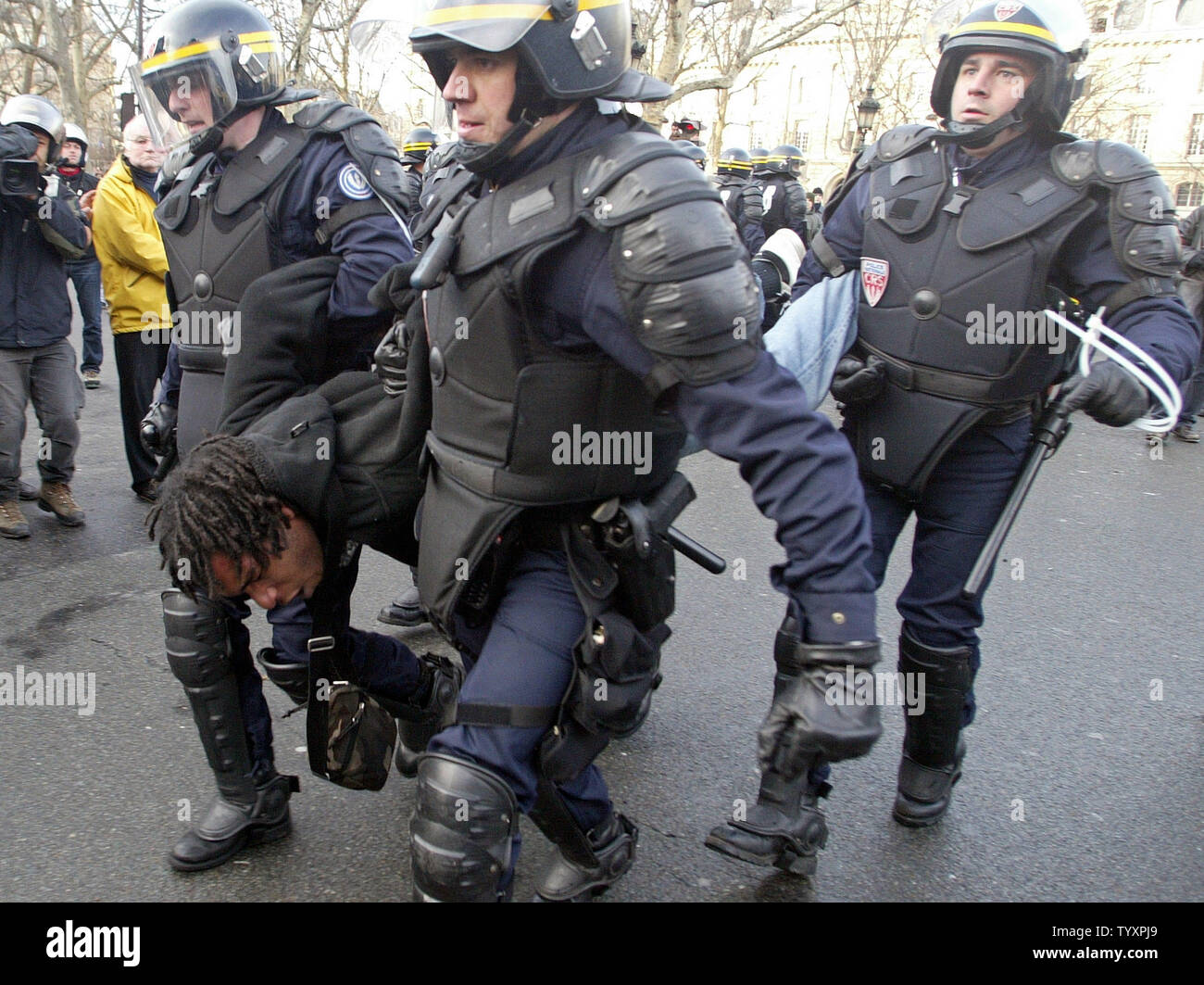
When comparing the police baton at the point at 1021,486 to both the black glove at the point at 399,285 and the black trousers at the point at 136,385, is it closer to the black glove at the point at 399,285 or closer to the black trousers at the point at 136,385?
the black glove at the point at 399,285

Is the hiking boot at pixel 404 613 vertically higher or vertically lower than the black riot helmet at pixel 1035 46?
lower

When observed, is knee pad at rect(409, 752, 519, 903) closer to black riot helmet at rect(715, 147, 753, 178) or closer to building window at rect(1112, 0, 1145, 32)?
black riot helmet at rect(715, 147, 753, 178)

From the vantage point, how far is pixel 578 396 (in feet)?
5.97

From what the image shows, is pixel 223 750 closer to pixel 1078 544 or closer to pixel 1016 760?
pixel 1016 760

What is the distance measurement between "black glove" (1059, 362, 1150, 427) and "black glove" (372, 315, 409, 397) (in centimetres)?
148

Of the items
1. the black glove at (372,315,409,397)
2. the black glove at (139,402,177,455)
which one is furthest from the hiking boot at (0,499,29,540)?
the black glove at (372,315,409,397)

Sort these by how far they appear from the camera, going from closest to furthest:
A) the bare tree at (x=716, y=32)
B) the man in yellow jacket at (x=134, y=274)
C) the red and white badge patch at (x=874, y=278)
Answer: the red and white badge patch at (x=874, y=278)
the man in yellow jacket at (x=134, y=274)
the bare tree at (x=716, y=32)

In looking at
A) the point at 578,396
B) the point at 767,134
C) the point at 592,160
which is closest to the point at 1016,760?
the point at 578,396

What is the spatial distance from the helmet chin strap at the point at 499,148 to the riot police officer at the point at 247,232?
85cm

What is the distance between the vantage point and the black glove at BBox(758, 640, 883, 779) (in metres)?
1.60

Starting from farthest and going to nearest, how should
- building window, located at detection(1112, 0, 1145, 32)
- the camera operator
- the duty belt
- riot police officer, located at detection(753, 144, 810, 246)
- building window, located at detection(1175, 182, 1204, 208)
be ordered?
1. building window, located at detection(1112, 0, 1145, 32)
2. building window, located at detection(1175, 182, 1204, 208)
3. riot police officer, located at detection(753, 144, 810, 246)
4. the camera operator
5. the duty belt

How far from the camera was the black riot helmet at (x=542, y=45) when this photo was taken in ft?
5.62

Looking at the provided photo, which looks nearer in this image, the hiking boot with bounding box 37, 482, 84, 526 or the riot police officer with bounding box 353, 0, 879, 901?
the riot police officer with bounding box 353, 0, 879, 901

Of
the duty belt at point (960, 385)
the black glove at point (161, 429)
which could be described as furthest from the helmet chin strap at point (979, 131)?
the black glove at point (161, 429)
